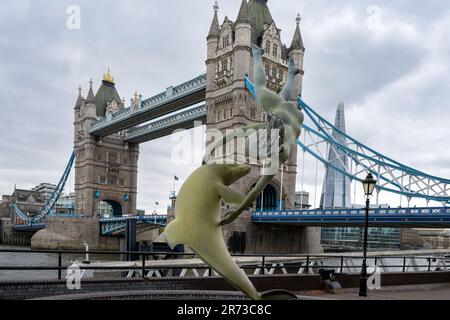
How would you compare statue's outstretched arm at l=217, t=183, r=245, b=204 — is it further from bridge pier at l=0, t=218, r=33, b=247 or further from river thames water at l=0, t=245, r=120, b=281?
bridge pier at l=0, t=218, r=33, b=247

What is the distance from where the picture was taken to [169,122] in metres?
56.2

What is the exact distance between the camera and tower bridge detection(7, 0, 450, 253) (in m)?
35.7

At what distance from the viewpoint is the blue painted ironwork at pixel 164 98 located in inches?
1835

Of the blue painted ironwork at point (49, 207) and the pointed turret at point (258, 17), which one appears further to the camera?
the blue painted ironwork at point (49, 207)

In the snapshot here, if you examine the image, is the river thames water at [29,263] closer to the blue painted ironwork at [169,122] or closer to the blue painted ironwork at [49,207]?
the blue painted ironwork at [169,122]

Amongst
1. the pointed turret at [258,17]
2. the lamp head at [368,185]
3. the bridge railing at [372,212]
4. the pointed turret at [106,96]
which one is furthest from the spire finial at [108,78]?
the lamp head at [368,185]

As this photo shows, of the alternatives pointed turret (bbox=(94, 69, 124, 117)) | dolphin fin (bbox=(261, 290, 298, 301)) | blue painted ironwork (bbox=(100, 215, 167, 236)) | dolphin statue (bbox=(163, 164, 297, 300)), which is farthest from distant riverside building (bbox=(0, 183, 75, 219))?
dolphin fin (bbox=(261, 290, 298, 301))

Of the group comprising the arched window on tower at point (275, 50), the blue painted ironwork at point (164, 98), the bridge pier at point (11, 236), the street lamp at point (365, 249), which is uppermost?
the arched window on tower at point (275, 50)

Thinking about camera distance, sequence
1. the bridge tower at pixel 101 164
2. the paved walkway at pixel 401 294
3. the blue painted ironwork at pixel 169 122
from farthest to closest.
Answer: the bridge tower at pixel 101 164
the blue painted ironwork at pixel 169 122
the paved walkway at pixel 401 294

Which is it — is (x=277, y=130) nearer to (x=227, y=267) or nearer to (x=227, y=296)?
(x=227, y=267)

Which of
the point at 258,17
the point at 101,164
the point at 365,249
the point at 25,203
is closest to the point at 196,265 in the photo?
the point at 365,249

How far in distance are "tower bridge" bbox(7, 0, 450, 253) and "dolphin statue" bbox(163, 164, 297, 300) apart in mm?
26213

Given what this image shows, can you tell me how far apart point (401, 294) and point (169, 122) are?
48576 millimetres

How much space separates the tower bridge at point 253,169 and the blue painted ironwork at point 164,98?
0.45 ft
